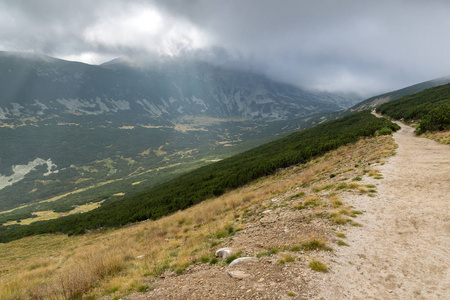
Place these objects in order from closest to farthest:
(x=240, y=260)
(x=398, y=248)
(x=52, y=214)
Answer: (x=398, y=248) → (x=240, y=260) → (x=52, y=214)

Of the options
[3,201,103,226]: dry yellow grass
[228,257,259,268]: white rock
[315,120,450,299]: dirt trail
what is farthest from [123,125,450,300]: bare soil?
[3,201,103,226]: dry yellow grass

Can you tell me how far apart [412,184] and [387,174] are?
7.04ft

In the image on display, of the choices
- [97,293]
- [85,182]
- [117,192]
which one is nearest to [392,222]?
[97,293]

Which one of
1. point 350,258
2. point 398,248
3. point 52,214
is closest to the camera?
point 350,258

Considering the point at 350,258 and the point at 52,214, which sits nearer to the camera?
the point at 350,258

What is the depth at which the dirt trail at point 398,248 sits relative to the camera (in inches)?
187

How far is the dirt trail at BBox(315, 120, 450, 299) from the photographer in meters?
4.74

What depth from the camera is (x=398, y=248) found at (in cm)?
635

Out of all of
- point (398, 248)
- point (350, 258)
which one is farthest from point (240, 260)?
point (398, 248)

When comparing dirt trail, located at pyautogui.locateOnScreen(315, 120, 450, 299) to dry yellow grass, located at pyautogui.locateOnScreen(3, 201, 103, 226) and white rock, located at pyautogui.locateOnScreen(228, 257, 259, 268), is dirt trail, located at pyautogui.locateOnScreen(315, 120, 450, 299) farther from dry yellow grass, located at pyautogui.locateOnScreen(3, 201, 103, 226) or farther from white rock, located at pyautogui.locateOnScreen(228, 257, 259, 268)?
dry yellow grass, located at pyautogui.locateOnScreen(3, 201, 103, 226)

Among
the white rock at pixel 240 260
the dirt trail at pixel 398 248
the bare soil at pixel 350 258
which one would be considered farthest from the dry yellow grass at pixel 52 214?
the dirt trail at pixel 398 248

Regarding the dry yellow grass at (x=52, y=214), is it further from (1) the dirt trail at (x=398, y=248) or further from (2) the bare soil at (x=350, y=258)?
(1) the dirt trail at (x=398, y=248)

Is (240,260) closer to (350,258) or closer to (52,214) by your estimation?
(350,258)

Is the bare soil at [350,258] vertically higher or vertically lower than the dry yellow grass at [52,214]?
higher
